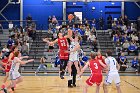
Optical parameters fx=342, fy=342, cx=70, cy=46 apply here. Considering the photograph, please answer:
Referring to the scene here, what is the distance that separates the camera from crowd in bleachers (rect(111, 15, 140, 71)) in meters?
30.5

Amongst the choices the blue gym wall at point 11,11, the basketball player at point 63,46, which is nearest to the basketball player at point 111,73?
the basketball player at point 63,46

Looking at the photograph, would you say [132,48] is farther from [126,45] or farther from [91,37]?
[91,37]

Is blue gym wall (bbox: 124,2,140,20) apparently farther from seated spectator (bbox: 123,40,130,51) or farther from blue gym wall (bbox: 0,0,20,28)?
blue gym wall (bbox: 0,0,20,28)

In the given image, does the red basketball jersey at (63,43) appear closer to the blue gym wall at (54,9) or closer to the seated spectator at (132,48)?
the seated spectator at (132,48)

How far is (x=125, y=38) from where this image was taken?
32.2 metres

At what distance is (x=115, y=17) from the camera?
39.0m

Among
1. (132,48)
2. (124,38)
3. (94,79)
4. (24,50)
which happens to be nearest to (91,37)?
(124,38)

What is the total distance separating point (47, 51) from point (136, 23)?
1117 cm

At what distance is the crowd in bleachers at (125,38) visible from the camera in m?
30.5

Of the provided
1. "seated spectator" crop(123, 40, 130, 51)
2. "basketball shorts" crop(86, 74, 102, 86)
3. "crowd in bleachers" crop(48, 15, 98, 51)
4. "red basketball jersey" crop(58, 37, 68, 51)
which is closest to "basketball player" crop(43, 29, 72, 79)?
"red basketball jersey" crop(58, 37, 68, 51)

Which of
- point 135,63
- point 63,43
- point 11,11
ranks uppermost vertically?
point 11,11

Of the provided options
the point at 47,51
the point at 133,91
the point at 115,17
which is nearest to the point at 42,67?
the point at 47,51

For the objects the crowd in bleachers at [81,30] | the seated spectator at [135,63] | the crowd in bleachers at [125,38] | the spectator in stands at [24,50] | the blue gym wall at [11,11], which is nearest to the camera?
the seated spectator at [135,63]

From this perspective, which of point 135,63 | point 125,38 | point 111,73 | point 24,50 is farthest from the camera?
point 125,38
